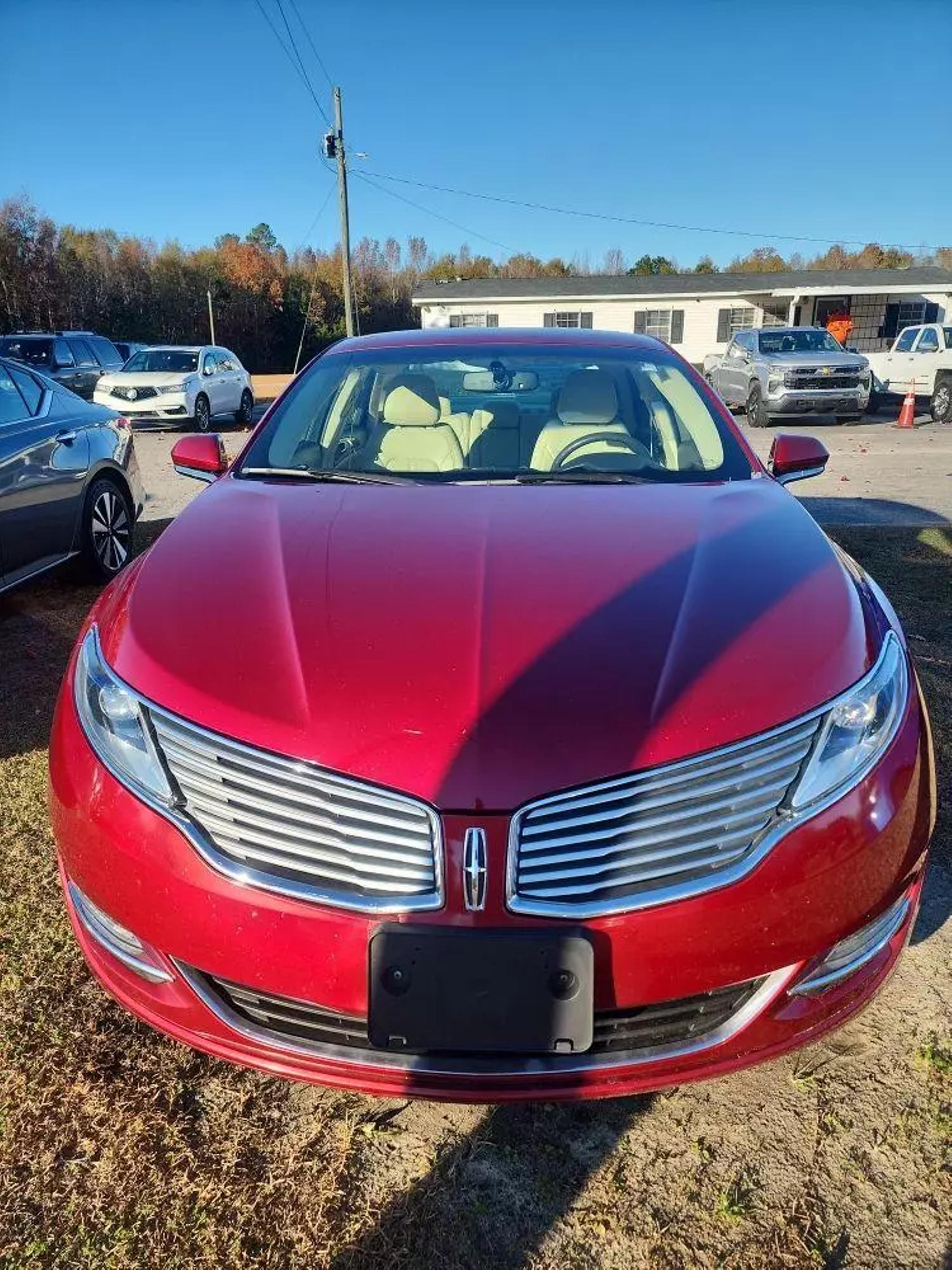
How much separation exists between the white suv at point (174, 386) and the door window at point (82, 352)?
Result: 0.83 meters

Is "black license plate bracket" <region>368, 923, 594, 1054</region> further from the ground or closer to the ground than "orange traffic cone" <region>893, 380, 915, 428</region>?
further from the ground

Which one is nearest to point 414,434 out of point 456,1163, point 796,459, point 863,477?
point 796,459

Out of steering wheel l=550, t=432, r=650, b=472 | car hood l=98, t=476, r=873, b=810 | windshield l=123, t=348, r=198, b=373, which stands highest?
steering wheel l=550, t=432, r=650, b=472

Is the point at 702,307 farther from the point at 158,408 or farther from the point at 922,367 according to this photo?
the point at 158,408

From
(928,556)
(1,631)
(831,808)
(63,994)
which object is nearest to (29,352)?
(1,631)

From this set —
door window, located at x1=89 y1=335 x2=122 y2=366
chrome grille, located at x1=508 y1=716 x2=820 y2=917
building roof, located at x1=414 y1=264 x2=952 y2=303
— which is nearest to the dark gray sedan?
chrome grille, located at x1=508 y1=716 x2=820 y2=917

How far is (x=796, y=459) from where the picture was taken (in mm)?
3113

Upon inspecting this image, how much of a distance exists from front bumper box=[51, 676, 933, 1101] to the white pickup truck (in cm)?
1758

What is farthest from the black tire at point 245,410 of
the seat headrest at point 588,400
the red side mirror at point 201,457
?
the seat headrest at point 588,400

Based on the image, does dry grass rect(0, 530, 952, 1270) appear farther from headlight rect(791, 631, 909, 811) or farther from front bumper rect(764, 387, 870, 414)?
front bumper rect(764, 387, 870, 414)

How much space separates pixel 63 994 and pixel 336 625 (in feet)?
3.99

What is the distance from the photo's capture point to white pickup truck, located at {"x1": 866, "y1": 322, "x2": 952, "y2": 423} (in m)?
16.6

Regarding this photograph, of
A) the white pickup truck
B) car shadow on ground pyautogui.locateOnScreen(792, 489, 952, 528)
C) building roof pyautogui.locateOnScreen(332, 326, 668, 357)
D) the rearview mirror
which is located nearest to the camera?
the rearview mirror

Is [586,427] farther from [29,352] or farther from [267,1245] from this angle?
[29,352]
